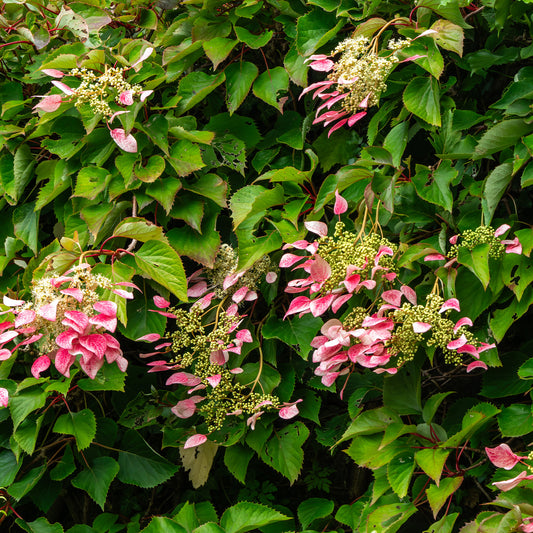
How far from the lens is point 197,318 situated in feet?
5.26

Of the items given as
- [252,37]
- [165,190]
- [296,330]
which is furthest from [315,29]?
[296,330]

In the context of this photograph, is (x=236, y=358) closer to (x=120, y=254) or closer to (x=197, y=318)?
(x=197, y=318)

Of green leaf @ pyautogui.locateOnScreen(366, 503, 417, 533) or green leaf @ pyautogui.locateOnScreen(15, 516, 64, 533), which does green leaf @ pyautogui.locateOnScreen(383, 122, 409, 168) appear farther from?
green leaf @ pyautogui.locateOnScreen(15, 516, 64, 533)

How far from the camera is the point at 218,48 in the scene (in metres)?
1.76

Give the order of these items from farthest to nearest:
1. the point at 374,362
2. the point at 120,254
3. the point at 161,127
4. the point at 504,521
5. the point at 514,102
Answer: the point at 161,127 < the point at 120,254 < the point at 514,102 < the point at 374,362 < the point at 504,521

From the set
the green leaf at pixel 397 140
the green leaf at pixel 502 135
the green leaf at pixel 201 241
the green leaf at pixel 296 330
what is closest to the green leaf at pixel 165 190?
the green leaf at pixel 201 241

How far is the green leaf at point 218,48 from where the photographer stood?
5.72ft

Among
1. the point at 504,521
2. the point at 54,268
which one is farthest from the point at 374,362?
the point at 54,268

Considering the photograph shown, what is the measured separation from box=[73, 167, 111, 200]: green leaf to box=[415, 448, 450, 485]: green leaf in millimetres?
1093

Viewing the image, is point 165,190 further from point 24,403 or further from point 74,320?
point 24,403

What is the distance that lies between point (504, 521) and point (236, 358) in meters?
0.81

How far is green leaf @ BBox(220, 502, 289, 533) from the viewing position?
1517 mm

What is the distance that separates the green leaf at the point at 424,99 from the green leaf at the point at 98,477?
4.29 feet

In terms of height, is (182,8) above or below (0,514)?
above
